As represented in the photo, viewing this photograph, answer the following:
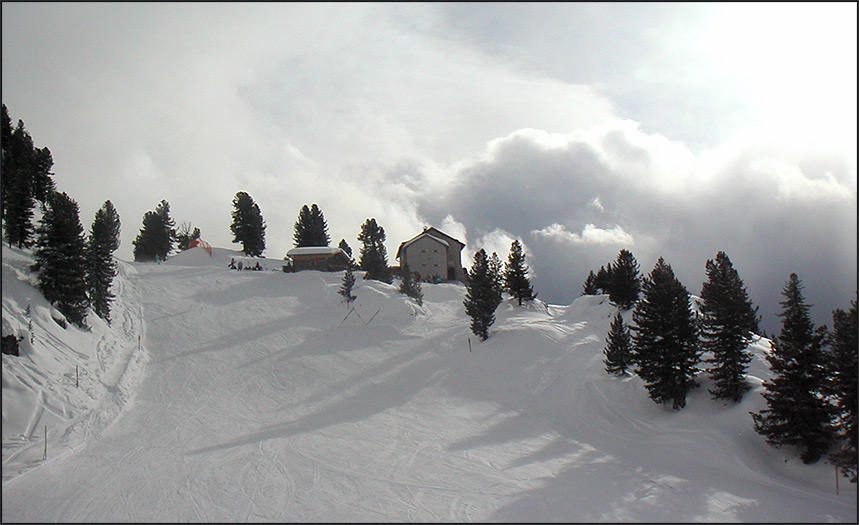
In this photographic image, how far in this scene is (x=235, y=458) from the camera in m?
16.8

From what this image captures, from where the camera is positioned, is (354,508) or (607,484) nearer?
(354,508)

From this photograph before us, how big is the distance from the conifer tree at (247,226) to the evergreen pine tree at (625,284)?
5883 cm

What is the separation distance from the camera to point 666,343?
72.2ft

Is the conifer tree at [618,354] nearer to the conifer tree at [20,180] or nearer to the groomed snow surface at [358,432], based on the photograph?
the groomed snow surface at [358,432]

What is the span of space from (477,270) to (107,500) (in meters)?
26.5

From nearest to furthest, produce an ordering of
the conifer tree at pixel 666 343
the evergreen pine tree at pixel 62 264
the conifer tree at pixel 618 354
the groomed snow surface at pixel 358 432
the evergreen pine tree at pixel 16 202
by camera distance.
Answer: the groomed snow surface at pixel 358 432
the conifer tree at pixel 666 343
the conifer tree at pixel 618 354
the evergreen pine tree at pixel 62 264
the evergreen pine tree at pixel 16 202

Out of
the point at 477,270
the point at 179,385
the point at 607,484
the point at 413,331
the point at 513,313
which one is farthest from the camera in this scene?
the point at 513,313

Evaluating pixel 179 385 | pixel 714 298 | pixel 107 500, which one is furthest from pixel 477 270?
pixel 107 500

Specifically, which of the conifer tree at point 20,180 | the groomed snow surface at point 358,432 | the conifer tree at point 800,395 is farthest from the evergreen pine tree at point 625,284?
the conifer tree at point 20,180

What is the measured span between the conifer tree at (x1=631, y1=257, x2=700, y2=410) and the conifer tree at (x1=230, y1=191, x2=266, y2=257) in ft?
227

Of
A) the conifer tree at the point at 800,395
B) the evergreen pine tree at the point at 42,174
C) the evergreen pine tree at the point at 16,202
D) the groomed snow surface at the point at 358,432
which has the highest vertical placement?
the evergreen pine tree at the point at 42,174

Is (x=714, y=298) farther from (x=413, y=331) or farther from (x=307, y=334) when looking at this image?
(x=307, y=334)

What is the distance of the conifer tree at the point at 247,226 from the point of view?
79.8 meters

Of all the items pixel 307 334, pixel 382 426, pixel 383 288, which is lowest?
pixel 382 426
